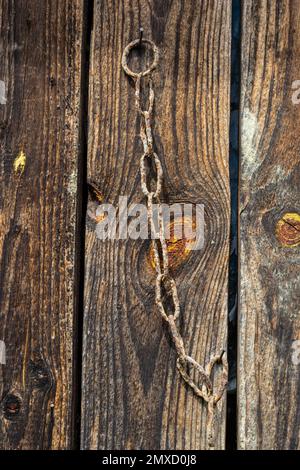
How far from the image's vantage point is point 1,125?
1.45m

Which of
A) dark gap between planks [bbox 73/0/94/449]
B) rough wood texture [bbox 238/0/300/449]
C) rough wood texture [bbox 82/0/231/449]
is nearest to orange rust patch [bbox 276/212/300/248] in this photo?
rough wood texture [bbox 238/0/300/449]

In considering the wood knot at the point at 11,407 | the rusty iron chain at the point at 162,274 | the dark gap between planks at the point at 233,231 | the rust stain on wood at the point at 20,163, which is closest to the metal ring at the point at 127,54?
the rusty iron chain at the point at 162,274

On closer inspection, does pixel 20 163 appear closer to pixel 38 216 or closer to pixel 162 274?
pixel 38 216

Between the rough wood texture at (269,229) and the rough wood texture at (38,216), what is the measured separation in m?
0.34

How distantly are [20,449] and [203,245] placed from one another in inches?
21.3

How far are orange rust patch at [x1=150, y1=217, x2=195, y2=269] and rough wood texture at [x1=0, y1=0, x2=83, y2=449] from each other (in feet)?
0.64

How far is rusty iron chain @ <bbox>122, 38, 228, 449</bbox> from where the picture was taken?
1.39 meters

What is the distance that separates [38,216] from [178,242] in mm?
287

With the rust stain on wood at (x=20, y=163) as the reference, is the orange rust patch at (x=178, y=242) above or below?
below

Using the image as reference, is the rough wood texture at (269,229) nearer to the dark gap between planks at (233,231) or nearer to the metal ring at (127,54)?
the dark gap between planks at (233,231)

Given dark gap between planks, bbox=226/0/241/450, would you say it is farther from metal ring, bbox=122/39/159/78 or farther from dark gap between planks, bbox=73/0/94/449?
dark gap between planks, bbox=73/0/94/449

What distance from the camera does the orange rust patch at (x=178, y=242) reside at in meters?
1.42
